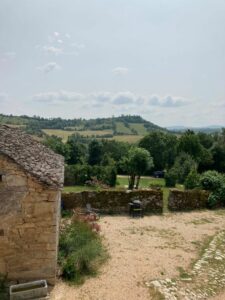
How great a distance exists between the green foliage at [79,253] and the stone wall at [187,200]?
8147mm

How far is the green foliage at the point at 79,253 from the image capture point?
11.1 m

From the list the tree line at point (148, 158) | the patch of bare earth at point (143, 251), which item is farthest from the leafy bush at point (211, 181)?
the tree line at point (148, 158)

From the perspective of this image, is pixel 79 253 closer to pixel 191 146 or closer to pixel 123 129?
pixel 191 146

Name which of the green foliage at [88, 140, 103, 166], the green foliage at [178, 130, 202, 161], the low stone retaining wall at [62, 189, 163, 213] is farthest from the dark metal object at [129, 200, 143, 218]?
the green foliage at [88, 140, 103, 166]

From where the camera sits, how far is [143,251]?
1369 centimetres

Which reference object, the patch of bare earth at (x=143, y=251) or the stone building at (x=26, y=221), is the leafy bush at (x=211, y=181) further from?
the stone building at (x=26, y=221)

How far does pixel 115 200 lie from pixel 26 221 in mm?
9978

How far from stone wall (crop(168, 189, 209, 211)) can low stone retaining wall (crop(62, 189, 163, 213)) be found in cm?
107

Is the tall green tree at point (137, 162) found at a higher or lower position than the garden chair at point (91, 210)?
higher

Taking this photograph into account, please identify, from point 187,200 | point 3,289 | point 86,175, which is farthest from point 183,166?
point 3,289

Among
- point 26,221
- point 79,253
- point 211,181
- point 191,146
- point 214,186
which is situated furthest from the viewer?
point 191,146

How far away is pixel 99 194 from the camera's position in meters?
19.9

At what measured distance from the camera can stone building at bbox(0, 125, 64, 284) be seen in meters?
9.99

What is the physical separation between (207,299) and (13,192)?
20.3 feet
